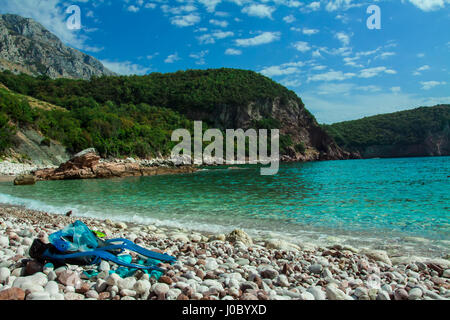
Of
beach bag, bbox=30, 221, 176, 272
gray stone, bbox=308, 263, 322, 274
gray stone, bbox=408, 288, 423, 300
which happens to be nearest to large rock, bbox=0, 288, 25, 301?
beach bag, bbox=30, 221, 176, 272

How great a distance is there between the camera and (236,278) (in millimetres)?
3711

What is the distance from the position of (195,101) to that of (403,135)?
359 ft

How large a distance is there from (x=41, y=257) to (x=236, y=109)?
12499 cm

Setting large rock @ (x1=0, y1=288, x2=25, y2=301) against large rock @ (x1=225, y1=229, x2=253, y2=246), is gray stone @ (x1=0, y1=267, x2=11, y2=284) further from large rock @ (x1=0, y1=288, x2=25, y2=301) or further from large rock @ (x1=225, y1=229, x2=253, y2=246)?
large rock @ (x1=225, y1=229, x2=253, y2=246)

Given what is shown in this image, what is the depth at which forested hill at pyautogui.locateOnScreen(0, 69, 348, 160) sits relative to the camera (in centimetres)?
9744

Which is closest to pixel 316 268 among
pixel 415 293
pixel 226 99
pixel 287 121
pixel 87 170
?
pixel 415 293

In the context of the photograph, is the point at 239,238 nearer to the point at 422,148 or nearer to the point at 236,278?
the point at 236,278

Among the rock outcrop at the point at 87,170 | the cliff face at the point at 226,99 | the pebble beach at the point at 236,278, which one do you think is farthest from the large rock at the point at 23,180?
the cliff face at the point at 226,99

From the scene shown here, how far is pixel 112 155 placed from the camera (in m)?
62.0

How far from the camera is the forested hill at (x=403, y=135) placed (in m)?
140

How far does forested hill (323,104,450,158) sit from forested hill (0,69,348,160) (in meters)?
20.4

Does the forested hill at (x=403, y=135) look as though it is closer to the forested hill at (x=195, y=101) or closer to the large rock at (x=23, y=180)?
the forested hill at (x=195, y=101)
